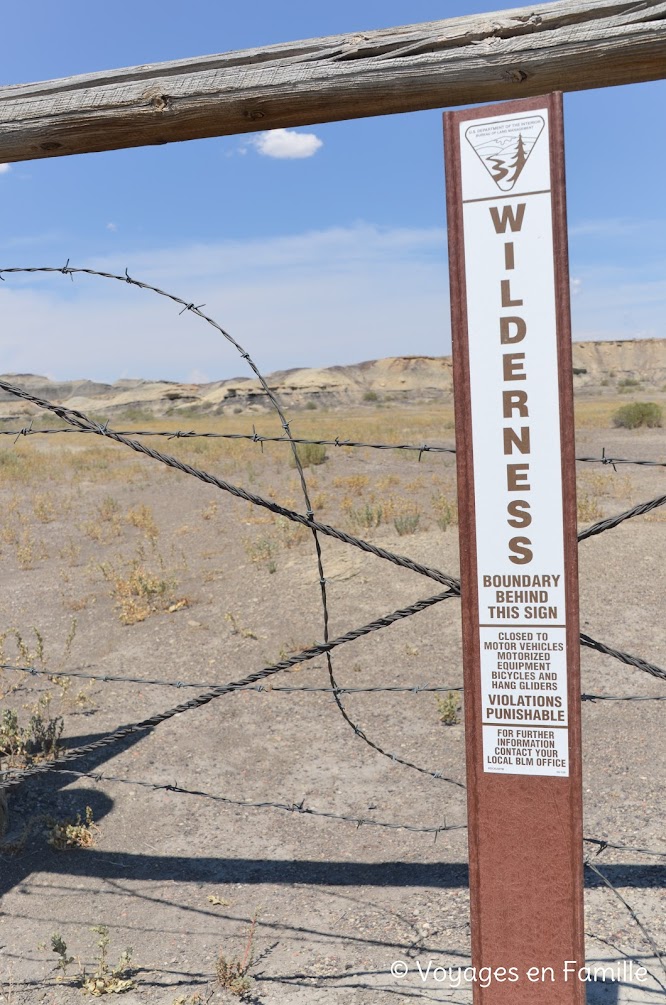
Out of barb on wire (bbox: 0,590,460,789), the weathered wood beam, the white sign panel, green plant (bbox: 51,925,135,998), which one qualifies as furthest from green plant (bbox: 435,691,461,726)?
the weathered wood beam

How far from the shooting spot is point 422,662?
6074mm

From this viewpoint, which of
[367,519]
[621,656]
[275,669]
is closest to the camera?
[621,656]

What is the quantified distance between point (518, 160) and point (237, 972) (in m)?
2.76

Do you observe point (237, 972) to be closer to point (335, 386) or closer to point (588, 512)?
point (588, 512)

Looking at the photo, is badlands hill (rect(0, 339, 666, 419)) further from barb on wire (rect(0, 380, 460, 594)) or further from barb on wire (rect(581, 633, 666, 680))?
barb on wire (rect(581, 633, 666, 680))

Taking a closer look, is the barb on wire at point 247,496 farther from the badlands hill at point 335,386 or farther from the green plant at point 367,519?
the badlands hill at point 335,386

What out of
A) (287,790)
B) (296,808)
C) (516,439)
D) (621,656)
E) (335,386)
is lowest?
(296,808)

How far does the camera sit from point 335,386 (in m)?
81.8

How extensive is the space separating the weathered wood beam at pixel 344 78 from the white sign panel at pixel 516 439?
1.60 ft

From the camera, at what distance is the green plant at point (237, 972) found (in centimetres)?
283

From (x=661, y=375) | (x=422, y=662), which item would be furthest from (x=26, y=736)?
(x=661, y=375)

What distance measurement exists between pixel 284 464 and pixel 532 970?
1819cm

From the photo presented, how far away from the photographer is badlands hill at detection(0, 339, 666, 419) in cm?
7169

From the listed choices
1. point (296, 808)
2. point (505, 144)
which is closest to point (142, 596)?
point (296, 808)
